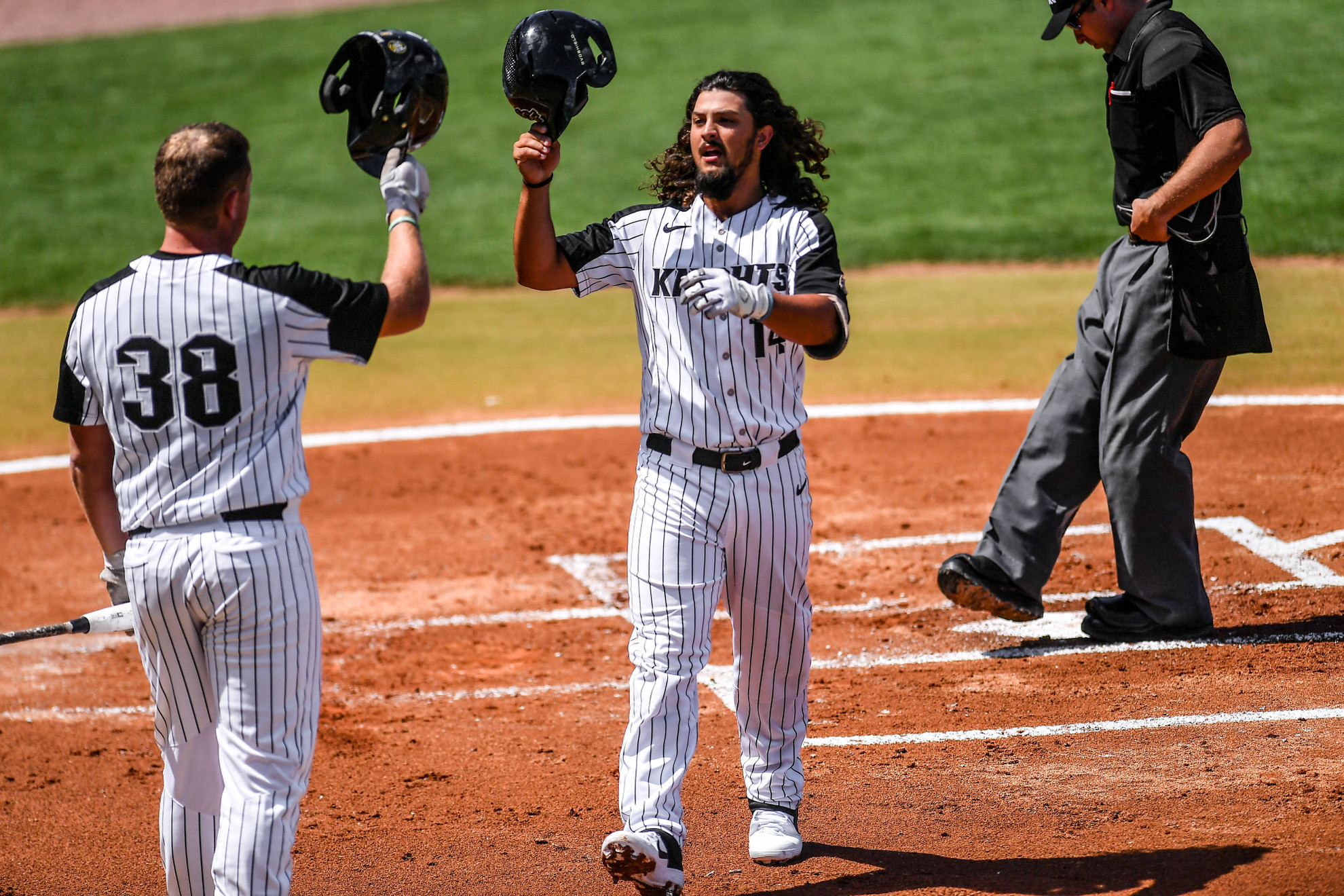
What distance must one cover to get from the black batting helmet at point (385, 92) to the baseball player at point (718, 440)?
0.99ft

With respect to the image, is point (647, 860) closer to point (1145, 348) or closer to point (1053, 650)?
point (1053, 650)

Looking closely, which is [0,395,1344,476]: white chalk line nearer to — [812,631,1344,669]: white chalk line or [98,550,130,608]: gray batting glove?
[812,631,1344,669]: white chalk line

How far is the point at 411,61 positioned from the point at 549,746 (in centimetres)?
223

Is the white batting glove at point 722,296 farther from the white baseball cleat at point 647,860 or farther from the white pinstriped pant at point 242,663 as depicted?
the white baseball cleat at point 647,860

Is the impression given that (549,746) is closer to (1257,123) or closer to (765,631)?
(765,631)

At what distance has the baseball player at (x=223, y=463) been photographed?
2992mm

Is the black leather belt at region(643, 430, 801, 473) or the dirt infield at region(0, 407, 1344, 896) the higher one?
the black leather belt at region(643, 430, 801, 473)

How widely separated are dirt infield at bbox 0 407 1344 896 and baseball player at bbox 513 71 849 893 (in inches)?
14.9

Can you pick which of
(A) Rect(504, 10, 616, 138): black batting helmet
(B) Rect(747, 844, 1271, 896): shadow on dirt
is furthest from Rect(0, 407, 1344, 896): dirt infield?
(A) Rect(504, 10, 616, 138): black batting helmet

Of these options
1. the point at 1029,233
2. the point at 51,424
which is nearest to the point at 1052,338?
the point at 1029,233

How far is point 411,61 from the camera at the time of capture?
139 inches

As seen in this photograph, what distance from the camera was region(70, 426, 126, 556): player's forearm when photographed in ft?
10.8

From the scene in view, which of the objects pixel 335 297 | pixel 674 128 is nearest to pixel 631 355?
pixel 335 297

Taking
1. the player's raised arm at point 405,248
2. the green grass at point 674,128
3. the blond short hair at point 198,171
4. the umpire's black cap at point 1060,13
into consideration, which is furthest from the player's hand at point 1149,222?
the green grass at point 674,128
